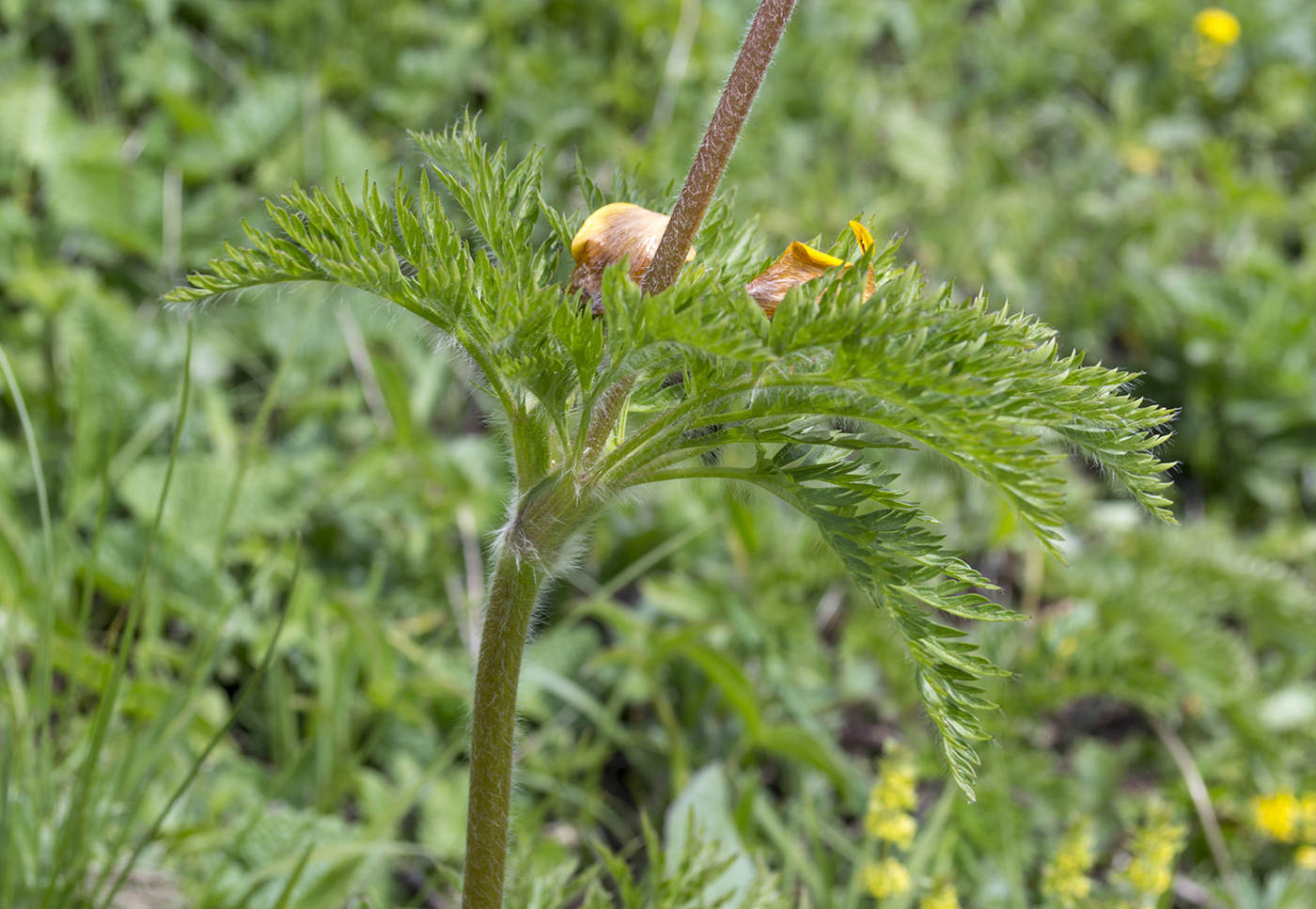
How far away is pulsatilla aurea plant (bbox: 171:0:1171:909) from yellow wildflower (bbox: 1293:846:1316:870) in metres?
1.88

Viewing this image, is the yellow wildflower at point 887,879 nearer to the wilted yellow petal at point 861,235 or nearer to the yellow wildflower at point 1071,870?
the yellow wildflower at point 1071,870

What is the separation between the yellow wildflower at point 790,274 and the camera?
1027mm

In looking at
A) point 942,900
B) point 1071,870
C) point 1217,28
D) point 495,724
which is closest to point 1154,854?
point 1071,870

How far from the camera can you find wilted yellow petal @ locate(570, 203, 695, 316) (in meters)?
1.08

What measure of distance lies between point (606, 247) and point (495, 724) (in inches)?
20.0

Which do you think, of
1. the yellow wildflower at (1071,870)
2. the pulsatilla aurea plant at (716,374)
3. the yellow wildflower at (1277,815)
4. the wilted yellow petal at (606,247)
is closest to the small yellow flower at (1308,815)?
the yellow wildflower at (1277,815)

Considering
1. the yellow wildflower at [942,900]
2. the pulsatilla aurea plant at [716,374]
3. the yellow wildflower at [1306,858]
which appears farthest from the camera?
the yellow wildflower at [1306,858]

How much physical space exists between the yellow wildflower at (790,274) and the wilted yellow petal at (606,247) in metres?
0.09

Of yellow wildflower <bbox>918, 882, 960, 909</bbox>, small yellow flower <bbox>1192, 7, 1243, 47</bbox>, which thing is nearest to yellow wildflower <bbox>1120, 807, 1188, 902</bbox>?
yellow wildflower <bbox>918, 882, 960, 909</bbox>

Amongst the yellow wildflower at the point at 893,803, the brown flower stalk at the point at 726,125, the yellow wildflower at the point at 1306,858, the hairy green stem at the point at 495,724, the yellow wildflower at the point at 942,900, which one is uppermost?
the brown flower stalk at the point at 726,125

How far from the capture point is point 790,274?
104 centimetres

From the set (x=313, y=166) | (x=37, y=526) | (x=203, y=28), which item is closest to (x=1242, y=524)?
(x=313, y=166)

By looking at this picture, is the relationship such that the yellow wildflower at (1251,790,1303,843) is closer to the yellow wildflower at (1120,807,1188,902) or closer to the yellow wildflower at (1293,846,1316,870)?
the yellow wildflower at (1293,846,1316,870)

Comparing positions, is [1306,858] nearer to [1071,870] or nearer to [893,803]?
[1071,870]
